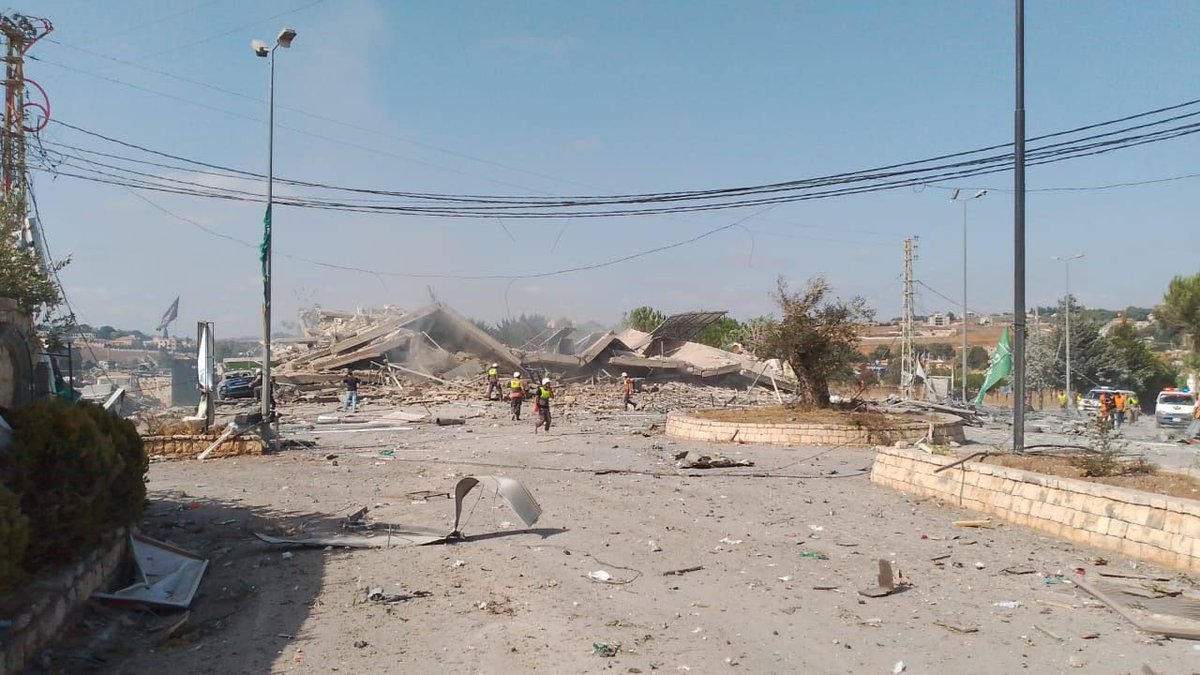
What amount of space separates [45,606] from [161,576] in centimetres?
207

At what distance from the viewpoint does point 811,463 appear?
16594mm

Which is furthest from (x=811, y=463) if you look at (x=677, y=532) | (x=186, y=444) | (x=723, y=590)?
(x=186, y=444)

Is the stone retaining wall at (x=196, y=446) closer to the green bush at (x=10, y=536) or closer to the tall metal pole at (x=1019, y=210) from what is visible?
the green bush at (x=10, y=536)

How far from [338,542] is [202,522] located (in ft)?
8.27

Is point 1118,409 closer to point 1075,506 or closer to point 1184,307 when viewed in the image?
point 1184,307

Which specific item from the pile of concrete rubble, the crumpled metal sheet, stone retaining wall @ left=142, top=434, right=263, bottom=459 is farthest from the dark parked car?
the crumpled metal sheet

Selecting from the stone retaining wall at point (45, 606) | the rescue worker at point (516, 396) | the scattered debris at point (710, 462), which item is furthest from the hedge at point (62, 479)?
the rescue worker at point (516, 396)

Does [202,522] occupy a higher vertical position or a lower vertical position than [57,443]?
lower

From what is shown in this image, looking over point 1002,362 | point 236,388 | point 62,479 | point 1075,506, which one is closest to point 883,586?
point 1075,506

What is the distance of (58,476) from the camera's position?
22.2 ft

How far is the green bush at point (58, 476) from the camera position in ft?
21.2

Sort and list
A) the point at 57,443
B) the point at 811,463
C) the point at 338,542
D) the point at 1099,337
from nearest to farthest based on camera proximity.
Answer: the point at 57,443 → the point at 338,542 → the point at 811,463 → the point at 1099,337

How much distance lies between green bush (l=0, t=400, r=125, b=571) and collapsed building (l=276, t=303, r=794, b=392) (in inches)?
1277

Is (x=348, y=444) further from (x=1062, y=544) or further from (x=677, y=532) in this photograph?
(x=1062, y=544)
